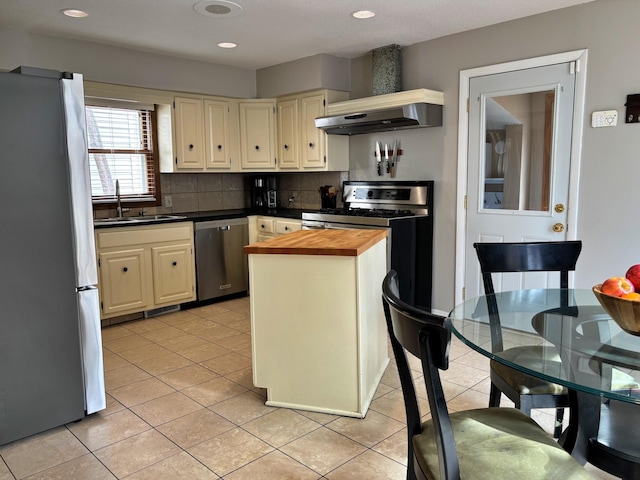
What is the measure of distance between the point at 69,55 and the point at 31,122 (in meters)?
2.14

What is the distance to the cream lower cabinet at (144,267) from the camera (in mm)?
4137

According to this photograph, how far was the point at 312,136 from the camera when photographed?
15.9ft

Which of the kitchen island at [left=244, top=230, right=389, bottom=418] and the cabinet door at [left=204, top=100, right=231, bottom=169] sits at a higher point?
the cabinet door at [left=204, top=100, right=231, bottom=169]

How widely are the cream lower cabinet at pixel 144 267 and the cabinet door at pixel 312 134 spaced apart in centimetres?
133

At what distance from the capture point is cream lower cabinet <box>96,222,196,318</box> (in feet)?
13.6

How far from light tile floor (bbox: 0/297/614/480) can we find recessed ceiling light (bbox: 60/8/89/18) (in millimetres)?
2381

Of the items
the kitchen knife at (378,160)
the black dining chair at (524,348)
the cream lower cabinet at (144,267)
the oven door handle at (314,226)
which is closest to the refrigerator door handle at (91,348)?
the cream lower cabinet at (144,267)

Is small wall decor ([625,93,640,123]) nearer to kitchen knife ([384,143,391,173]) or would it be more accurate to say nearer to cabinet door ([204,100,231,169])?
kitchen knife ([384,143,391,173])

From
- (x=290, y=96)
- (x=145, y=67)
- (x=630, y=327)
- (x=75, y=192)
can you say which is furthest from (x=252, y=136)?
(x=630, y=327)

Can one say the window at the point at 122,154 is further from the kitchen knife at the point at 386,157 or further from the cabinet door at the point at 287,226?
the kitchen knife at the point at 386,157

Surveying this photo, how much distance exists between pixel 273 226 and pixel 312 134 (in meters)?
0.98

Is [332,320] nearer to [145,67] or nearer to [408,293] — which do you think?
Answer: [408,293]

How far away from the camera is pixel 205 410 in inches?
105

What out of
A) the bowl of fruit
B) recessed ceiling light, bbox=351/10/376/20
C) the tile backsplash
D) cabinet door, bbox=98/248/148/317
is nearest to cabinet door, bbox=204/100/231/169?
the tile backsplash
